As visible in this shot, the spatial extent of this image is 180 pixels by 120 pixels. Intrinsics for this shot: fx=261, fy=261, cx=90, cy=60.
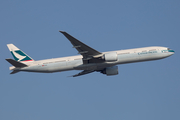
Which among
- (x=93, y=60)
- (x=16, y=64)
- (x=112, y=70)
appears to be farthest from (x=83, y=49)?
(x=16, y=64)

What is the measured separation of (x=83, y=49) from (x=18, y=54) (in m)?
16.7

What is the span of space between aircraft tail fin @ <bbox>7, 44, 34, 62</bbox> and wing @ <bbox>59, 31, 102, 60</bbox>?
1320cm

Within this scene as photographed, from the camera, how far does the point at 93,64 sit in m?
54.2

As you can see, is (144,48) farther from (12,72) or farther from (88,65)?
(12,72)

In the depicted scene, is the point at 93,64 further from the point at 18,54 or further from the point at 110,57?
the point at 18,54

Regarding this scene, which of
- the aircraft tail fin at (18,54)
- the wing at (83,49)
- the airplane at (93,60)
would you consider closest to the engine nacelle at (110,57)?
the airplane at (93,60)

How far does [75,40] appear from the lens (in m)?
49.2

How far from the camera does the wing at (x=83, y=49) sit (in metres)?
48.9

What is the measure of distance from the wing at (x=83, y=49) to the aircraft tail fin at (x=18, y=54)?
13.2 metres

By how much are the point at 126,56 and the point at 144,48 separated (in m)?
4.67

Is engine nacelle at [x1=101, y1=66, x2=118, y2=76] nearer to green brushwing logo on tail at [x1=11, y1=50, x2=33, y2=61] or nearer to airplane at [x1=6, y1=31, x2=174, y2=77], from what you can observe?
airplane at [x1=6, y1=31, x2=174, y2=77]

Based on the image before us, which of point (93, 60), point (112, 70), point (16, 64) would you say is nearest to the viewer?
point (93, 60)

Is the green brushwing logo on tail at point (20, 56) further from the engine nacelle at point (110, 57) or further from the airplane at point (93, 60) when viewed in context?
the engine nacelle at point (110, 57)

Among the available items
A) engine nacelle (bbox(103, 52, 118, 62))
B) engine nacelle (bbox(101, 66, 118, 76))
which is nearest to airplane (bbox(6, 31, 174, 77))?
engine nacelle (bbox(103, 52, 118, 62))
